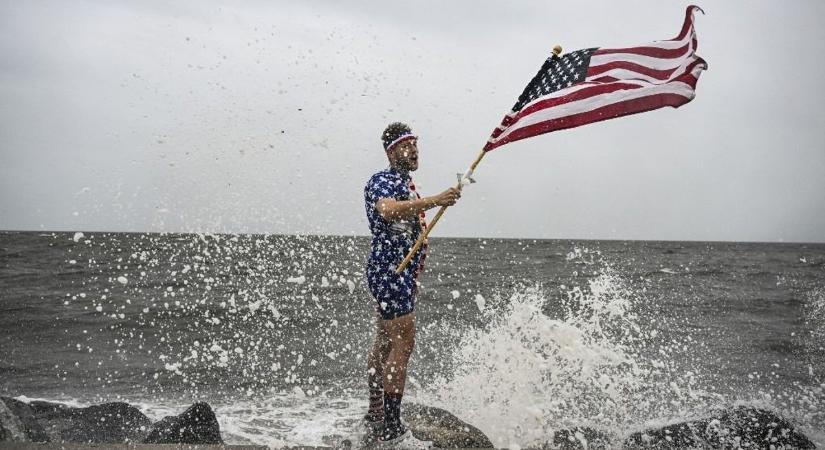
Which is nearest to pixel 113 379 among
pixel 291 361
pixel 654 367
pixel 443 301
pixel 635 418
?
pixel 291 361

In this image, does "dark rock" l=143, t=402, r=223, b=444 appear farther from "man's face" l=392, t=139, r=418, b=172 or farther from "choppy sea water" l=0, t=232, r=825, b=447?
"man's face" l=392, t=139, r=418, b=172

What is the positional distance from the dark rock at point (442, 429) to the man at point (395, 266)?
42cm

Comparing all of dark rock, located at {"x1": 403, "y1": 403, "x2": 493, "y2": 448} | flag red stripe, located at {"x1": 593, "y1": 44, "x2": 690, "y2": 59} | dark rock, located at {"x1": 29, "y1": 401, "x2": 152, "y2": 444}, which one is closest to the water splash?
dark rock, located at {"x1": 403, "y1": 403, "x2": 493, "y2": 448}

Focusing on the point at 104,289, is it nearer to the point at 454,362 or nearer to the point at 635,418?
the point at 454,362

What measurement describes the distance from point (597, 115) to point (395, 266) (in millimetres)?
1676

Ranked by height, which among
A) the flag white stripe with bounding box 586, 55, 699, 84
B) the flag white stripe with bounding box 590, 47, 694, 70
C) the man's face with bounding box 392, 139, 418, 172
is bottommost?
the man's face with bounding box 392, 139, 418, 172

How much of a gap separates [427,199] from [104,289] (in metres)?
23.1

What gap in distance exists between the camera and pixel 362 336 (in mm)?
13477

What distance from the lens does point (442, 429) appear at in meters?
4.87

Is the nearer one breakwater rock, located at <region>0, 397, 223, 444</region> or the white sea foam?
A: breakwater rock, located at <region>0, 397, 223, 444</region>

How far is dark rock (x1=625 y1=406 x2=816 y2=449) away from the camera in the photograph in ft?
17.0

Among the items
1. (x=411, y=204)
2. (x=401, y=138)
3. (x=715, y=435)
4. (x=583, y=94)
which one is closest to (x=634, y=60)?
(x=583, y=94)

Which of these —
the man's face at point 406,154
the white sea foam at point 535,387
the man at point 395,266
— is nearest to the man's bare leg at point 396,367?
the man at point 395,266

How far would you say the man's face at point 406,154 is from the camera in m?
4.31
